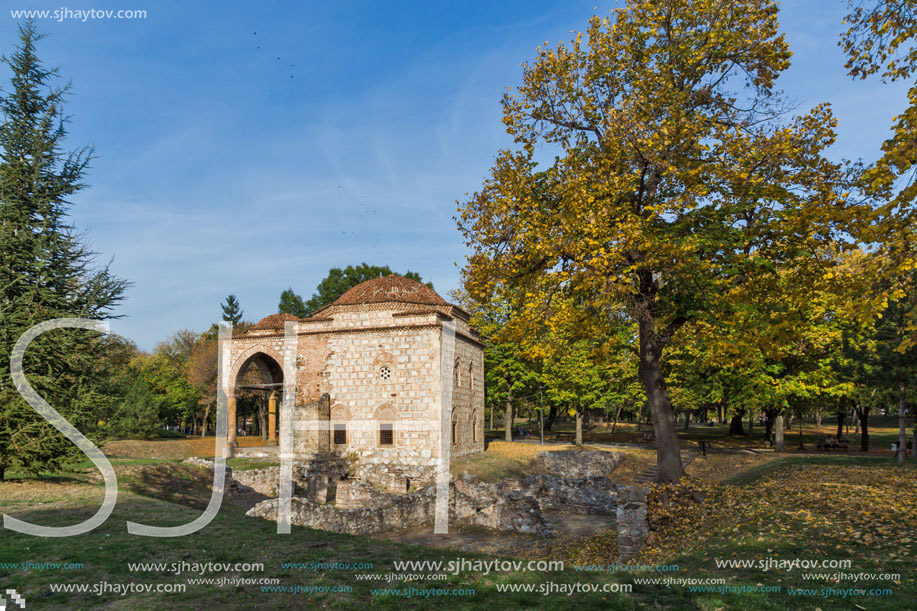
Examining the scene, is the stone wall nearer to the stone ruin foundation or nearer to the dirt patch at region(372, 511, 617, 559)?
the stone ruin foundation

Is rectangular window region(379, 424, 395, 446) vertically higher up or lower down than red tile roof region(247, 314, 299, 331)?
lower down

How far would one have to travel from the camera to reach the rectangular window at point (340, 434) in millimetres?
25672

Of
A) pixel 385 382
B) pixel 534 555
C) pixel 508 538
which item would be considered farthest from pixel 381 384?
pixel 534 555

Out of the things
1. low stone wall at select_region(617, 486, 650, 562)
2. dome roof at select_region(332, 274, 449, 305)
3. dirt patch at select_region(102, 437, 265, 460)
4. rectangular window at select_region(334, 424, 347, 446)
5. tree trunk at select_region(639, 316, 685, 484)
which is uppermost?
dome roof at select_region(332, 274, 449, 305)

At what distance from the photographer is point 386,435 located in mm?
24875

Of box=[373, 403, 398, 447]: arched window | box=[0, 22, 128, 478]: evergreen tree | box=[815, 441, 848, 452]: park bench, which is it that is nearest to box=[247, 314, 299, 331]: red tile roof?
box=[373, 403, 398, 447]: arched window

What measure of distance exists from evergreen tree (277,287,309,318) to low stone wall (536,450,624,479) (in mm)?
34869

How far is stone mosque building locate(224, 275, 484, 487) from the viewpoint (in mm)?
24391

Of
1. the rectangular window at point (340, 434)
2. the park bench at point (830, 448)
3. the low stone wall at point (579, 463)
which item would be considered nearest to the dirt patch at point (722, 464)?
the low stone wall at point (579, 463)

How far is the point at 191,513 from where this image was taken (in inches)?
437

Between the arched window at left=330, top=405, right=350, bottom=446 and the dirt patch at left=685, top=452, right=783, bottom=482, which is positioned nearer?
the dirt patch at left=685, top=452, right=783, bottom=482

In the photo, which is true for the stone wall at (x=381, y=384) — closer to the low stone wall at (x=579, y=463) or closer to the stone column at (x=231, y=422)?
the low stone wall at (x=579, y=463)

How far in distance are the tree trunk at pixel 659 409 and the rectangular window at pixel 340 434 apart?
698 inches

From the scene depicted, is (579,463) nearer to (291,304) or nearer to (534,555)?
(534,555)
